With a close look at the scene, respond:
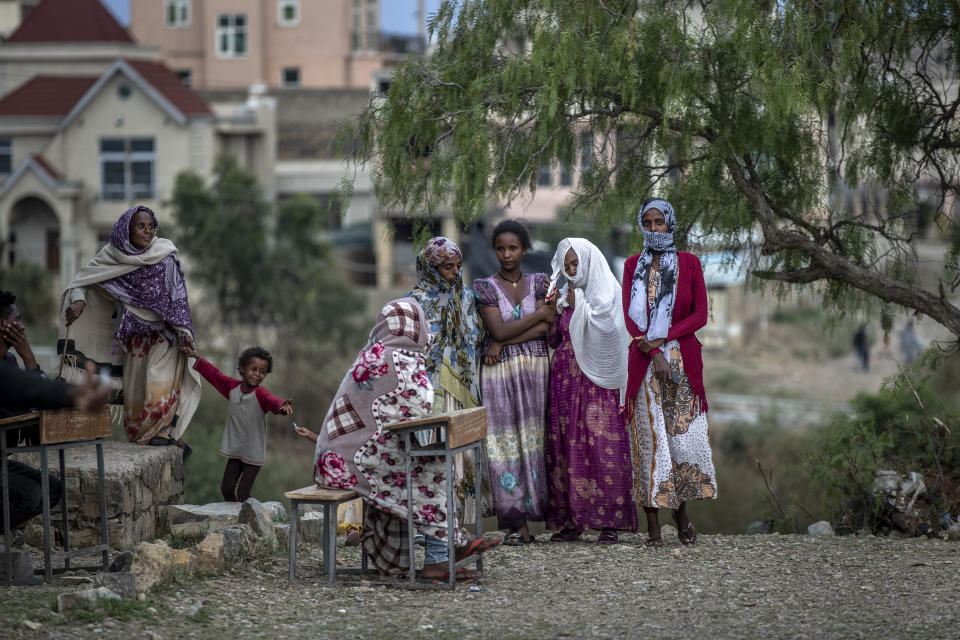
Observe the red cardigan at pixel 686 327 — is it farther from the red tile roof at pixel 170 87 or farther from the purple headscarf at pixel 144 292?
the red tile roof at pixel 170 87

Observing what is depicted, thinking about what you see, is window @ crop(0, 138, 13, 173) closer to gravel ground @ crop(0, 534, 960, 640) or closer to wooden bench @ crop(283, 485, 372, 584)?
gravel ground @ crop(0, 534, 960, 640)

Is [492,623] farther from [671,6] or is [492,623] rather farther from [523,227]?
[671,6]

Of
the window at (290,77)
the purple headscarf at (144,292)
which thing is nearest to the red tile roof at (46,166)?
the window at (290,77)

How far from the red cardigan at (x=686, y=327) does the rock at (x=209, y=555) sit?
2.52 metres

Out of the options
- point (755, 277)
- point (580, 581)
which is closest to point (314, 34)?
point (755, 277)

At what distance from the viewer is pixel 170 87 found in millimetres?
32469

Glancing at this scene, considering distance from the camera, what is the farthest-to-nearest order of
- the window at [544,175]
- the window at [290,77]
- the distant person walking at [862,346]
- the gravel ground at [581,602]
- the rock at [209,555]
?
the window at [290,77], the distant person walking at [862,346], the window at [544,175], the rock at [209,555], the gravel ground at [581,602]

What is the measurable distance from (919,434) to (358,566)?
14.2 ft

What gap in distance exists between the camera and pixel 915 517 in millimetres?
8586

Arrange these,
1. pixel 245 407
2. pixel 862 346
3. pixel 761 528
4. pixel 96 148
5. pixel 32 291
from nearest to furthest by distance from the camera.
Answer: pixel 245 407 → pixel 761 528 → pixel 32 291 → pixel 862 346 → pixel 96 148

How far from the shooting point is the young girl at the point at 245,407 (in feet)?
26.3

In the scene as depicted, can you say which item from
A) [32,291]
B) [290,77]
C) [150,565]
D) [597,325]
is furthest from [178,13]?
[150,565]

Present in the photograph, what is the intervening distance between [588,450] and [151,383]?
→ 9.36ft

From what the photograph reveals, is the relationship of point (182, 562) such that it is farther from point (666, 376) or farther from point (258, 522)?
point (666, 376)
